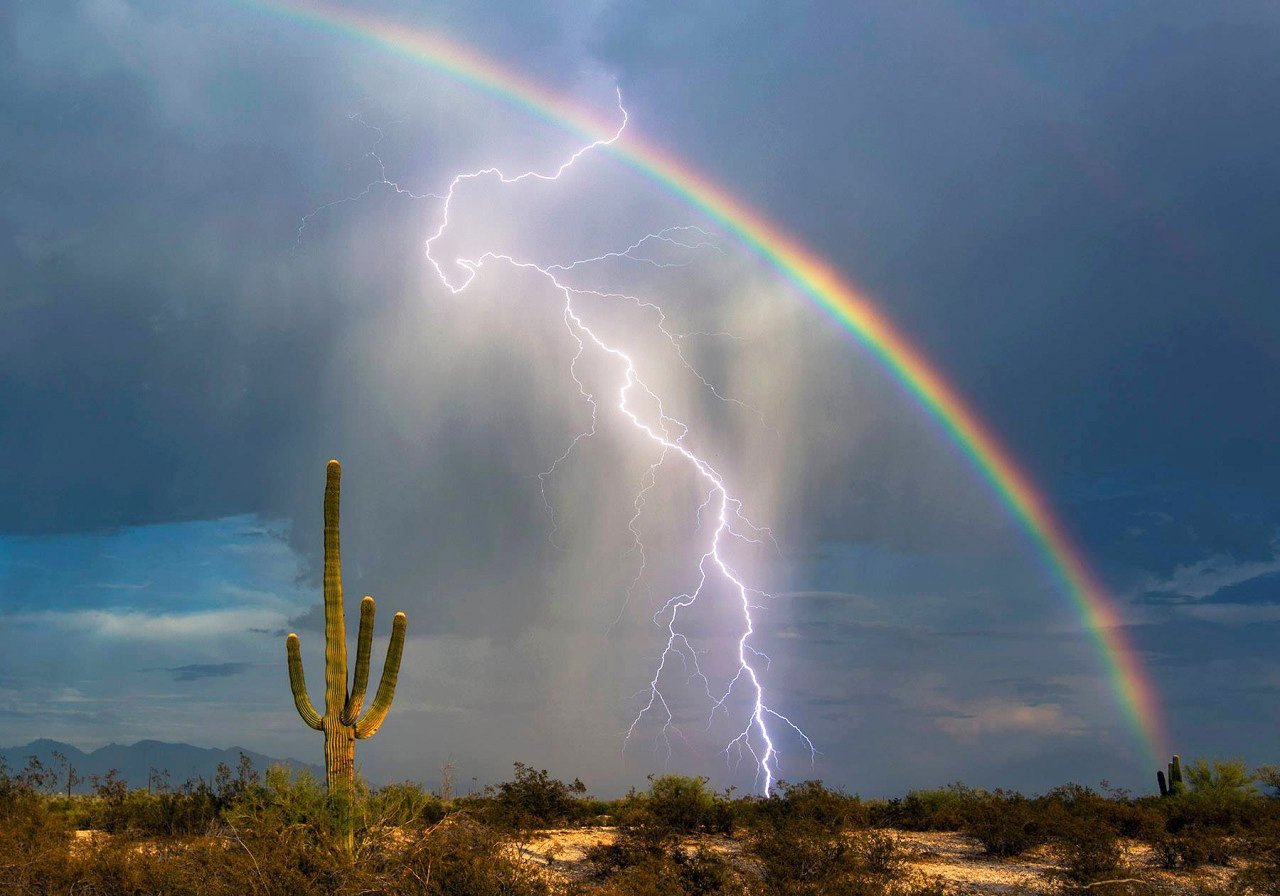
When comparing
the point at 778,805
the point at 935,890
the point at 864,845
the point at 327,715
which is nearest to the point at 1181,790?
the point at 778,805

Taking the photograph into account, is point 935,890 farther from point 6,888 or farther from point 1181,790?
point 1181,790

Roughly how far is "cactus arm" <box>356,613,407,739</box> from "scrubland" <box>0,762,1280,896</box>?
108cm

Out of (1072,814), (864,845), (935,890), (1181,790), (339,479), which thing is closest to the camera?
(935,890)

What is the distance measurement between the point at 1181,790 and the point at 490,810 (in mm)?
25086

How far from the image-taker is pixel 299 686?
16.8 metres

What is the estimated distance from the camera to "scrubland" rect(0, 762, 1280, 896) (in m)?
11.6

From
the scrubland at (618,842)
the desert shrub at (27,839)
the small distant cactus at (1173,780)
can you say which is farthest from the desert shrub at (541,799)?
the small distant cactus at (1173,780)

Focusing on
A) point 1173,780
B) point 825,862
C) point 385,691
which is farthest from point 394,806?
point 1173,780

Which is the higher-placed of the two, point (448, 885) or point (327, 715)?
point (327, 715)

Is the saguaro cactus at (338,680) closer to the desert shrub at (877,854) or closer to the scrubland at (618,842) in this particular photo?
the scrubland at (618,842)

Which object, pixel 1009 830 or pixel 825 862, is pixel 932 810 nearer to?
pixel 1009 830

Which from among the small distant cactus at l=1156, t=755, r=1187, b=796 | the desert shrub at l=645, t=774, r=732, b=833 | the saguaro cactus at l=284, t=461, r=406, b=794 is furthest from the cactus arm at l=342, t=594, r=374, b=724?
the small distant cactus at l=1156, t=755, r=1187, b=796

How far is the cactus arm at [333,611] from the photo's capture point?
16.4 m

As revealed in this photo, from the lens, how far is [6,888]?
11.9 metres
